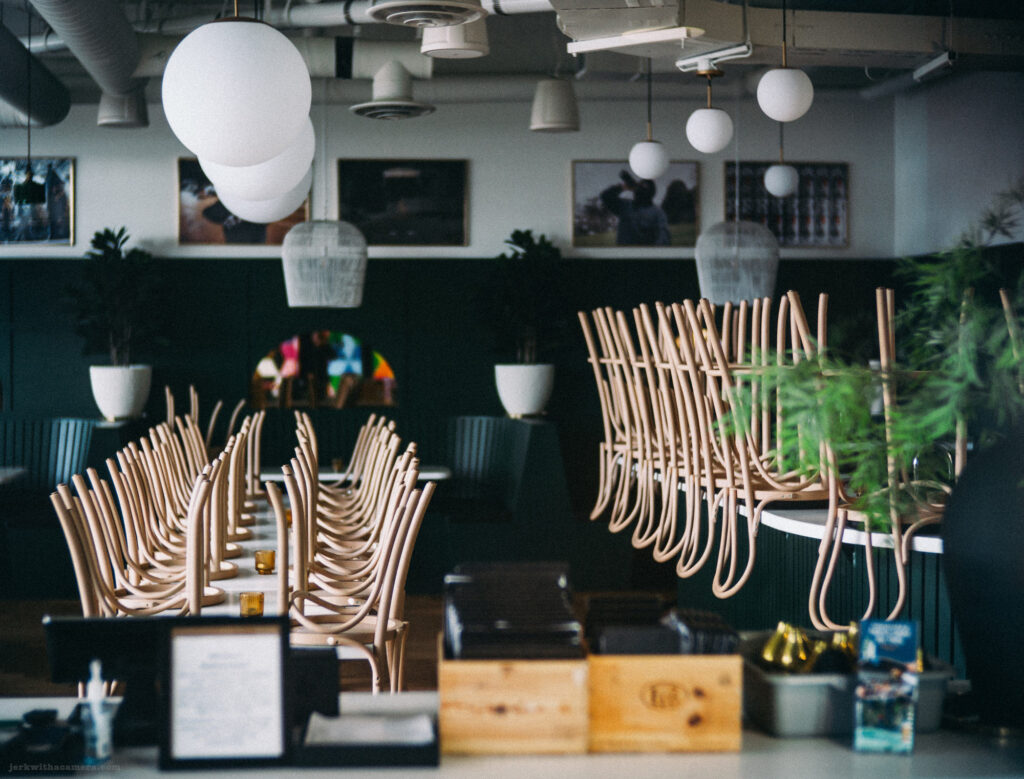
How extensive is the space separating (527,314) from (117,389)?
325 cm

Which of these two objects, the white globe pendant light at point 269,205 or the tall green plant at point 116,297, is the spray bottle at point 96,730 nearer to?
the white globe pendant light at point 269,205

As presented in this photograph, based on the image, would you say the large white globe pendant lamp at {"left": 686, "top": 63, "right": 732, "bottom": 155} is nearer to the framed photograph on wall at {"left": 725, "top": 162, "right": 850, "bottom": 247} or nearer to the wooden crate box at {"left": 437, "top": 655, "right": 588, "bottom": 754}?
the framed photograph on wall at {"left": 725, "top": 162, "right": 850, "bottom": 247}

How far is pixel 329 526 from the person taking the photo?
194 inches

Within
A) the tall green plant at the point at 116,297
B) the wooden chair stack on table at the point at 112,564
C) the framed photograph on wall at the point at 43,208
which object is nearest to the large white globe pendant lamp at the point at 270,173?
the wooden chair stack on table at the point at 112,564

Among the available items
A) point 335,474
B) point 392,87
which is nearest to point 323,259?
point 392,87

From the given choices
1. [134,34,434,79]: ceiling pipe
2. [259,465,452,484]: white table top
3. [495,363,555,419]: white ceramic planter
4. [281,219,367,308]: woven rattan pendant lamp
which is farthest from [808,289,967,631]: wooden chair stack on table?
[134,34,434,79]: ceiling pipe

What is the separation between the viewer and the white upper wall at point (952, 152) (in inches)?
293

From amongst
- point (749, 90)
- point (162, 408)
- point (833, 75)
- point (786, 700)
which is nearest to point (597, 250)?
point (749, 90)

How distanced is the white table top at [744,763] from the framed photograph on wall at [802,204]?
25.6ft

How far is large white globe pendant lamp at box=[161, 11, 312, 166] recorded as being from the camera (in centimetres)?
230

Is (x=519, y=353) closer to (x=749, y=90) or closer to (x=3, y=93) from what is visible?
(x=749, y=90)

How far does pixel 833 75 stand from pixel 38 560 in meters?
6.97

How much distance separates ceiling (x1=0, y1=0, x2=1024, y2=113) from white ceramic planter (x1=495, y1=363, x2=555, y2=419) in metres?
2.30

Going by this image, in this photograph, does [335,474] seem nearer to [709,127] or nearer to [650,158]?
[650,158]
